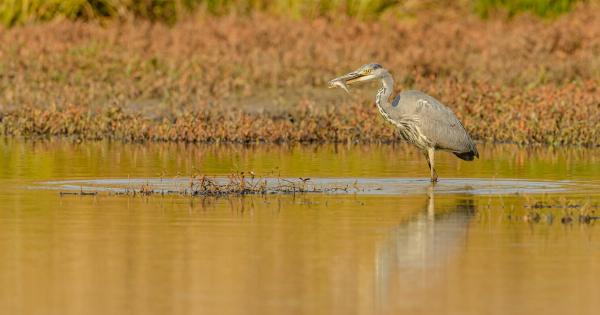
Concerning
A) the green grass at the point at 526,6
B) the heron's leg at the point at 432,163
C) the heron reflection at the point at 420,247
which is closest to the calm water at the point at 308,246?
the heron reflection at the point at 420,247

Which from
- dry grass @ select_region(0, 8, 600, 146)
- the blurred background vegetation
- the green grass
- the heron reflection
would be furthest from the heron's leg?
the green grass

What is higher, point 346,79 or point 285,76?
point 285,76

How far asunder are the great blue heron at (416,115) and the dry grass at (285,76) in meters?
4.27

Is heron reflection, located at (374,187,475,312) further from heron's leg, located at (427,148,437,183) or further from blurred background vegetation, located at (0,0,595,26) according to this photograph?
blurred background vegetation, located at (0,0,595,26)

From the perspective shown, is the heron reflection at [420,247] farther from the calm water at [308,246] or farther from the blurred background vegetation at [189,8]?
the blurred background vegetation at [189,8]

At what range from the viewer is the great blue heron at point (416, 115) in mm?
15406

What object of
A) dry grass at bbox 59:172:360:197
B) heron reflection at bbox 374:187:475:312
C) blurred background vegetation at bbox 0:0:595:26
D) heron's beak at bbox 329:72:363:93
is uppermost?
blurred background vegetation at bbox 0:0:595:26

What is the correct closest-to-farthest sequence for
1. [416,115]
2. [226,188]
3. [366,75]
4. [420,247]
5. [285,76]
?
[420,247]
[226,188]
[416,115]
[366,75]
[285,76]

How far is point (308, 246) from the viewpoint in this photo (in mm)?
10234

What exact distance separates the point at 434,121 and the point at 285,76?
8.19m

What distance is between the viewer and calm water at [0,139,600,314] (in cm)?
828

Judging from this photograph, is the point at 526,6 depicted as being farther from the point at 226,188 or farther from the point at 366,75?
the point at 226,188

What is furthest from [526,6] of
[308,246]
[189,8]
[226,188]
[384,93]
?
[308,246]

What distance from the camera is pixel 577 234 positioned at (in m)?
10.9
